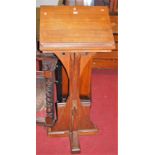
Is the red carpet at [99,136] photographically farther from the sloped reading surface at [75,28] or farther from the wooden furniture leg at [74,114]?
the sloped reading surface at [75,28]

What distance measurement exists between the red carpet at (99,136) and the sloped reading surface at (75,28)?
33.2 inches

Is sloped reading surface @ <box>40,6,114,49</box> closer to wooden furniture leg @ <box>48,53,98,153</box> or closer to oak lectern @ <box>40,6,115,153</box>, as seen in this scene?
oak lectern @ <box>40,6,115,153</box>

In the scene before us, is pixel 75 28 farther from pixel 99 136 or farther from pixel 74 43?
pixel 99 136

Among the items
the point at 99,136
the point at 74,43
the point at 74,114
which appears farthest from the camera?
the point at 99,136

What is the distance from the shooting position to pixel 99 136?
2.81 metres

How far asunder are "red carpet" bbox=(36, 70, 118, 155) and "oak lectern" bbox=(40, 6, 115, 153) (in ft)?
0.23

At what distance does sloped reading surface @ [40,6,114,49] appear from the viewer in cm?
231

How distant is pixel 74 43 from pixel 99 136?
0.93m

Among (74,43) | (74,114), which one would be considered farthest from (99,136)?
(74,43)

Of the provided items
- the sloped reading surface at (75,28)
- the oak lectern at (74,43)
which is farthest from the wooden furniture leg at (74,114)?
the sloped reading surface at (75,28)
